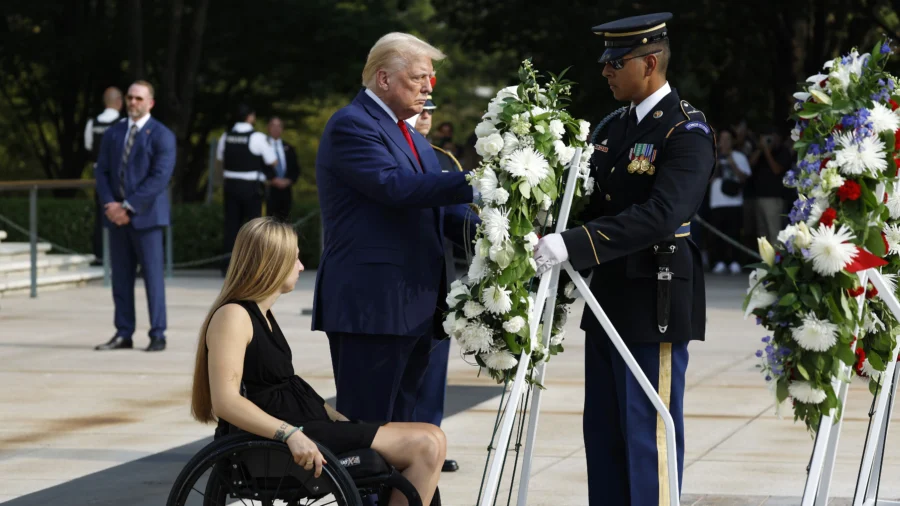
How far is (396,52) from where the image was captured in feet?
15.7

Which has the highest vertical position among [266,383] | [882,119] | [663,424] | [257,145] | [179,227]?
[882,119]

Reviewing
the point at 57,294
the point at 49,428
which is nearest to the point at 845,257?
the point at 49,428

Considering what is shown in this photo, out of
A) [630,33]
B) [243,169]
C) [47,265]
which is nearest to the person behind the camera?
[630,33]

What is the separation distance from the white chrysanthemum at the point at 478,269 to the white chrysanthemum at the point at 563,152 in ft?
1.28

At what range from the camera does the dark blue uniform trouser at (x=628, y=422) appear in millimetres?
4652

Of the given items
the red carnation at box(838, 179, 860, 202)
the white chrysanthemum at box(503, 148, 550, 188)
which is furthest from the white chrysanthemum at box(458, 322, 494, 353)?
the red carnation at box(838, 179, 860, 202)

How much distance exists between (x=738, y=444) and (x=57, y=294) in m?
10.5

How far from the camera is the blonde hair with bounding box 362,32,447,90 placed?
4.77 m

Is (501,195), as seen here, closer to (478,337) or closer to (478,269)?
(478,269)

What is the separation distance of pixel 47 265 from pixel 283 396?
1317cm

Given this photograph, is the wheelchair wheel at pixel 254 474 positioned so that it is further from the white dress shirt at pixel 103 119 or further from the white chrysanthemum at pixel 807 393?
the white dress shirt at pixel 103 119

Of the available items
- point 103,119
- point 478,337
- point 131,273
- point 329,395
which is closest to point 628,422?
point 478,337

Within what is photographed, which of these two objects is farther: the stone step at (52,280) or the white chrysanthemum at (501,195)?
the stone step at (52,280)

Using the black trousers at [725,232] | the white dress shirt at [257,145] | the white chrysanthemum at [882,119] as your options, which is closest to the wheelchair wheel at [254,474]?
the white chrysanthemum at [882,119]
